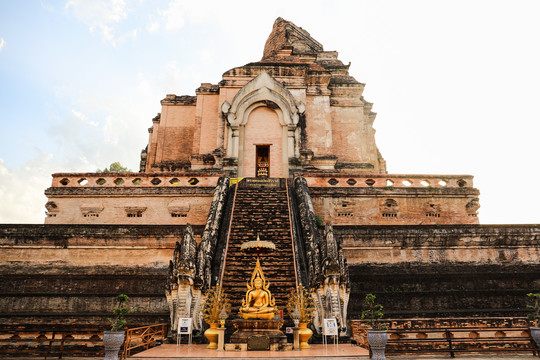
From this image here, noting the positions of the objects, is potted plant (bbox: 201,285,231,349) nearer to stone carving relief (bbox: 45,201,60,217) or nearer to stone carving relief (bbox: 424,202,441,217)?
stone carving relief (bbox: 45,201,60,217)

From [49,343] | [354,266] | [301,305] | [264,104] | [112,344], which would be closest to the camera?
[112,344]

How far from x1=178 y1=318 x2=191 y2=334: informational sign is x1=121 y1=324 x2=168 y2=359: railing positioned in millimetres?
626

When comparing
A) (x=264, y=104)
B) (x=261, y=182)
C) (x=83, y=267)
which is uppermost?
(x=264, y=104)

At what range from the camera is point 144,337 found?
9.32 metres

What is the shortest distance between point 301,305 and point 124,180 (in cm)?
1077

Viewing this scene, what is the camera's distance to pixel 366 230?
1420 cm

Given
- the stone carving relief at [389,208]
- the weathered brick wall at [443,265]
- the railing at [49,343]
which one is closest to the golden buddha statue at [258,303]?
the railing at [49,343]

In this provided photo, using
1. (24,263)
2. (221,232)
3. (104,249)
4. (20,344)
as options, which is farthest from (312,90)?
(20,344)

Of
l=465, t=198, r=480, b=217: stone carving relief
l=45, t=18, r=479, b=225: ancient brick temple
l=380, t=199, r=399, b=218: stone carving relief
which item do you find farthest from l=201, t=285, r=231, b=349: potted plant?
l=465, t=198, r=480, b=217: stone carving relief

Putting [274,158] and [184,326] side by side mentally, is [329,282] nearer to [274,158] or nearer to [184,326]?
[184,326]

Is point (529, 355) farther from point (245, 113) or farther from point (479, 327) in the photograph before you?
point (245, 113)

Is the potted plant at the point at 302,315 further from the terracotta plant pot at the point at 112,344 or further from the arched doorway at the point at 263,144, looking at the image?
the arched doorway at the point at 263,144

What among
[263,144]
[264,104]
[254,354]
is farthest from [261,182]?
[254,354]

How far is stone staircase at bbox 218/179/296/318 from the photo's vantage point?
35.6ft
